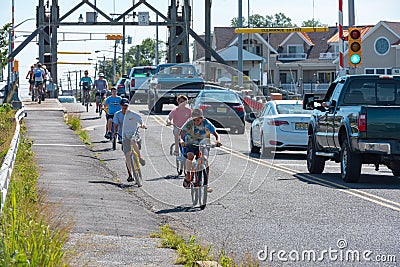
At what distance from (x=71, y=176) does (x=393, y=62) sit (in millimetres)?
60529

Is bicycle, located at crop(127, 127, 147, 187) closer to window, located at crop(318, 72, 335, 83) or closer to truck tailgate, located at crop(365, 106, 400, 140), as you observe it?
truck tailgate, located at crop(365, 106, 400, 140)

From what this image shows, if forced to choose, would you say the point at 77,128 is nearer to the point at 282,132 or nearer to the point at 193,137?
the point at 282,132

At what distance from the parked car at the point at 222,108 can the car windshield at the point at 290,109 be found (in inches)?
72.2

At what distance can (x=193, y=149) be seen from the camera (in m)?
14.1

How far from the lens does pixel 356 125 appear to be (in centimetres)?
1599

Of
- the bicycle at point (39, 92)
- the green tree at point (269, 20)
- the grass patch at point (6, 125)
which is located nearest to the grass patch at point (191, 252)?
the grass patch at point (6, 125)

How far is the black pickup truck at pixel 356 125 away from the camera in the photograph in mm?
15797

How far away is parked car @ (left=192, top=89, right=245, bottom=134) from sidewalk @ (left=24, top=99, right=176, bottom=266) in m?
3.45

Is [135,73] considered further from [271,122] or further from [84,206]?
[84,206]

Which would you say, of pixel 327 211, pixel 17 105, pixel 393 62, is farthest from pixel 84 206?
pixel 393 62

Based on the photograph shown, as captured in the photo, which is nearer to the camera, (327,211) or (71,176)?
(327,211)

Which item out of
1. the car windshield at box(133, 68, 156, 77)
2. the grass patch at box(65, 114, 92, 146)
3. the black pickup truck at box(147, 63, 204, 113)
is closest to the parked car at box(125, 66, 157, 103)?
the car windshield at box(133, 68, 156, 77)

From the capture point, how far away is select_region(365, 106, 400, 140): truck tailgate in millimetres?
15766

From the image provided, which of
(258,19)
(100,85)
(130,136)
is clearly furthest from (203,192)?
(258,19)
